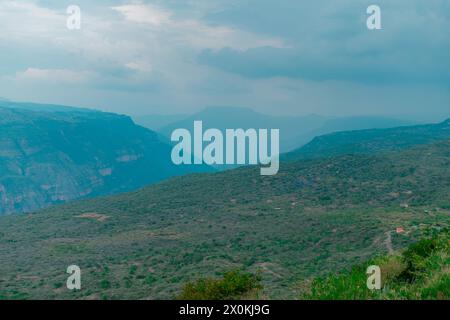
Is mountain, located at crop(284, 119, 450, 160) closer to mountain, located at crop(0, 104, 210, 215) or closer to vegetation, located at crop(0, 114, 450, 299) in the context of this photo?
vegetation, located at crop(0, 114, 450, 299)

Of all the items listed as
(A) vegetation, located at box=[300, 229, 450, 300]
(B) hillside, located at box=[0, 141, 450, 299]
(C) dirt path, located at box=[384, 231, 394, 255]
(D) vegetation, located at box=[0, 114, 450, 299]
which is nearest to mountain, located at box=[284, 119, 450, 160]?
(B) hillside, located at box=[0, 141, 450, 299]

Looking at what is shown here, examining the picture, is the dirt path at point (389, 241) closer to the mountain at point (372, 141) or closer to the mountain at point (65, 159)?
the mountain at point (372, 141)

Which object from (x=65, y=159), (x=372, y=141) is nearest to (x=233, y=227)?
(x=372, y=141)

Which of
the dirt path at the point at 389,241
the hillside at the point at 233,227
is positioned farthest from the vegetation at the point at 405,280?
the dirt path at the point at 389,241

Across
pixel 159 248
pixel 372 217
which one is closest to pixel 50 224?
pixel 159 248

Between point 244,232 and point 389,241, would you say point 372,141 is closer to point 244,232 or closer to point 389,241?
point 244,232
